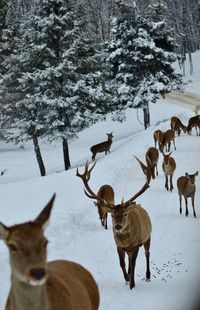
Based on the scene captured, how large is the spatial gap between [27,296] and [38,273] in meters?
0.59

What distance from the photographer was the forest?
86.8 ft

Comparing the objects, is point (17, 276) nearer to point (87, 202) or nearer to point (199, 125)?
point (87, 202)

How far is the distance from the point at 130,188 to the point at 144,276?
8958 mm

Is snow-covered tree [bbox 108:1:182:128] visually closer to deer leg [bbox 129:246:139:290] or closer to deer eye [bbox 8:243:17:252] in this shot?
deer leg [bbox 129:246:139:290]

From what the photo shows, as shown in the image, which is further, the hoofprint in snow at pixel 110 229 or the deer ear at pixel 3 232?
the hoofprint in snow at pixel 110 229

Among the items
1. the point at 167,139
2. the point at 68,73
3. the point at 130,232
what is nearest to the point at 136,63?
the point at 68,73

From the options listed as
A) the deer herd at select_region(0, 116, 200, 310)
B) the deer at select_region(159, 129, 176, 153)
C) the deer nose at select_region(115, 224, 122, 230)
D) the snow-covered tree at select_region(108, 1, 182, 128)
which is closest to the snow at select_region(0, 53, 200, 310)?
the deer at select_region(159, 129, 176, 153)

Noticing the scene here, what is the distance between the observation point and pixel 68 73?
1038 inches

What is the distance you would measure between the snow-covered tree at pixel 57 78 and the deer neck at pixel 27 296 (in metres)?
21.3

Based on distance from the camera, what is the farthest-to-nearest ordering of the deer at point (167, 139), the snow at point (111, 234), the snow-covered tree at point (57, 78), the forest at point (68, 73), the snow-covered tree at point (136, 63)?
the snow-covered tree at point (136, 63)
the forest at point (68, 73)
the snow-covered tree at point (57, 78)
the deer at point (167, 139)
the snow at point (111, 234)

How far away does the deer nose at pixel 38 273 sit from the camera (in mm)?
4082

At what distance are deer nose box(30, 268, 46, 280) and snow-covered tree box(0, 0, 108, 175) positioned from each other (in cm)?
2178

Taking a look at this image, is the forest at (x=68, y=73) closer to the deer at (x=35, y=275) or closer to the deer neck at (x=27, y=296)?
the deer at (x=35, y=275)

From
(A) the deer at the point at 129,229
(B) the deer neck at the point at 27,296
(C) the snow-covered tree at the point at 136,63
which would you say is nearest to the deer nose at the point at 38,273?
(B) the deer neck at the point at 27,296
